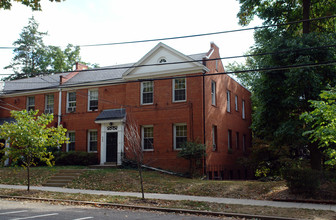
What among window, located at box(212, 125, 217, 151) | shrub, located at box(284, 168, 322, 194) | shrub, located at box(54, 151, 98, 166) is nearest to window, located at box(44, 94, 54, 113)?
shrub, located at box(54, 151, 98, 166)

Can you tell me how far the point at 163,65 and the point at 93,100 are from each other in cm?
687

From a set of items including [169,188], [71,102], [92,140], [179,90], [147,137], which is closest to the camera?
[169,188]

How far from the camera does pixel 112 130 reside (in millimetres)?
23375

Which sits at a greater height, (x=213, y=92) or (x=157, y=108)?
(x=213, y=92)

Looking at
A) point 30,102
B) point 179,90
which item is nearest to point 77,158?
point 30,102

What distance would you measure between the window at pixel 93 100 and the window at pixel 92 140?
6.06 feet

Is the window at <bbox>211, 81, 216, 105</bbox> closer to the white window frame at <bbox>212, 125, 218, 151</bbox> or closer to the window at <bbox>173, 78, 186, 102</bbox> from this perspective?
the white window frame at <bbox>212, 125, 218, 151</bbox>

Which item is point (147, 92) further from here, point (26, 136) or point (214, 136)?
point (26, 136)

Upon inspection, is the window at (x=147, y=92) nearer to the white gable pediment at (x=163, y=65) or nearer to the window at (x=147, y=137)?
the white gable pediment at (x=163, y=65)

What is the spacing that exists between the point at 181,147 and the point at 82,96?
9.98 m

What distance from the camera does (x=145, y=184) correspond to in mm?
16250

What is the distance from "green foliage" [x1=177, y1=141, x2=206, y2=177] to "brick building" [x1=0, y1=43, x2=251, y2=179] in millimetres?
686

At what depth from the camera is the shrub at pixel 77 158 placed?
2325 centimetres

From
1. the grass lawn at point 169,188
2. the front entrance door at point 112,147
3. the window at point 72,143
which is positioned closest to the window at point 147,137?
the front entrance door at point 112,147
